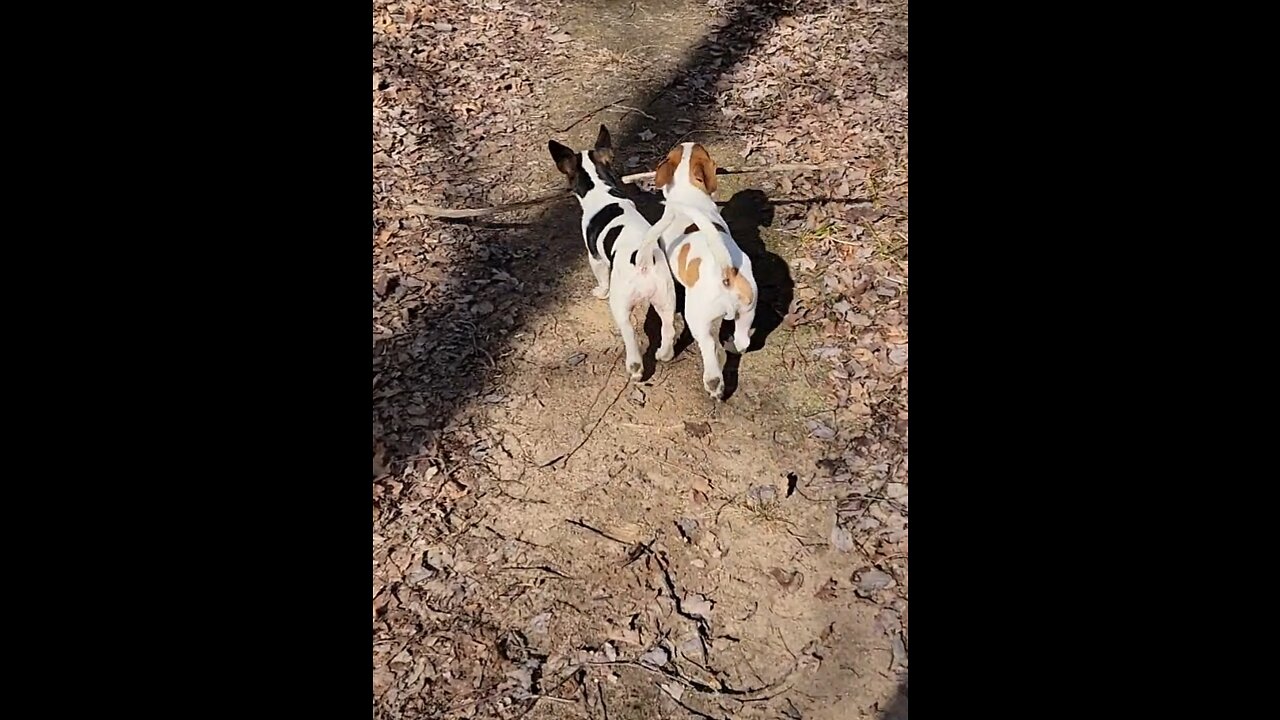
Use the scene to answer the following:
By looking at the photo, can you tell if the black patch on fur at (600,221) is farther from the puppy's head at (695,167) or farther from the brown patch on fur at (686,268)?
the brown patch on fur at (686,268)

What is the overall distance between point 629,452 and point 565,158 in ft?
5.63

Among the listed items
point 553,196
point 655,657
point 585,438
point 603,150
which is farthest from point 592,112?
point 655,657

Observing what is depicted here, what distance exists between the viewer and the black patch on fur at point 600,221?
198 inches

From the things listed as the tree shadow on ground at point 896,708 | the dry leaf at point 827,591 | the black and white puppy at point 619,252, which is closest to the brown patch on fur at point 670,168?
the black and white puppy at point 619,252

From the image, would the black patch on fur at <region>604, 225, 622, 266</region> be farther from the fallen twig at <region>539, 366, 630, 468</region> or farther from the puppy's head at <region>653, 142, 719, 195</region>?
the fallen twig at <region>539, 366, 630, 468</region>

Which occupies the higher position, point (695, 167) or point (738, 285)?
point (695, 167)

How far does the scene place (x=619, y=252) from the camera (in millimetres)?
4691

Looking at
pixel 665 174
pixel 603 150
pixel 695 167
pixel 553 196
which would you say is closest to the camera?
pixel 695 167

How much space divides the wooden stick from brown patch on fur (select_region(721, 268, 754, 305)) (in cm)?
230

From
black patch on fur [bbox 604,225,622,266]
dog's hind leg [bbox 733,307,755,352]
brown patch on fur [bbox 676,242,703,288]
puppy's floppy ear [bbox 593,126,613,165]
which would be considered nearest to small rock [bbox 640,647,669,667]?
dog's hind leg [bbox 733,307,755,352]

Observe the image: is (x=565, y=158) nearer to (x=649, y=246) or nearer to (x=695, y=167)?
(x=695, y=167)

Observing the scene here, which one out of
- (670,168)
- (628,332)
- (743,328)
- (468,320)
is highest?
(670,168)

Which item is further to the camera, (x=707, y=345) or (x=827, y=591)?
(x=707, y=345)
